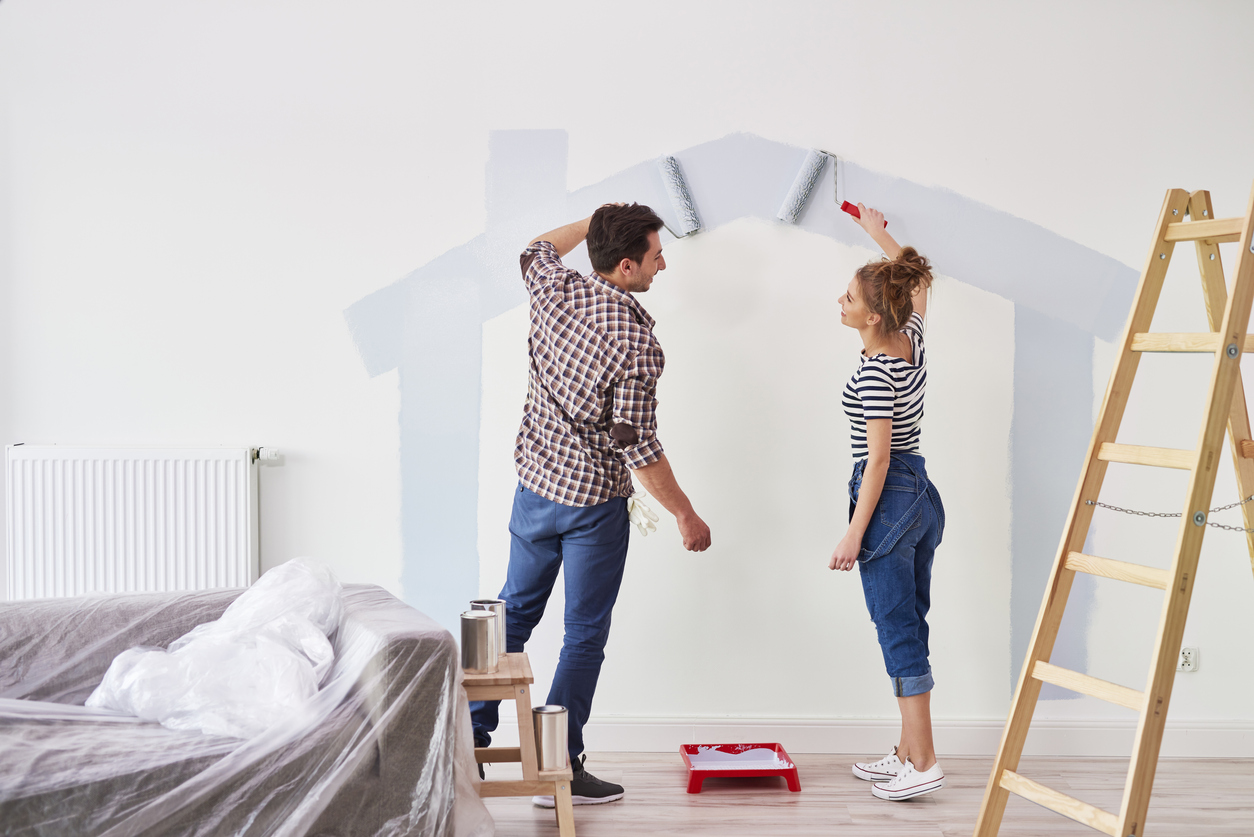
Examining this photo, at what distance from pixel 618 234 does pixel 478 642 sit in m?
0.94

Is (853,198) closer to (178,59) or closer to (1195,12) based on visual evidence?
(1195,12)

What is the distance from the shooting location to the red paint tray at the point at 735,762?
82.2 inches

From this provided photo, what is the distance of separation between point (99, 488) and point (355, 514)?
67 cm

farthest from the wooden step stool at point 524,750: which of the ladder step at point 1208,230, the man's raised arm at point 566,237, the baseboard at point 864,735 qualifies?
the ladder step at point 1208,230

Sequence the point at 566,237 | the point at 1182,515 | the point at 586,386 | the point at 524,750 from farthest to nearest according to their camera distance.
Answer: the point at 566,237 → the point at 586,386 → the point at 524,750 → the point at 1182,515

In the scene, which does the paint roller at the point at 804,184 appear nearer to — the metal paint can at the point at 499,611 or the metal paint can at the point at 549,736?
the metal paint can at the point at 499,611

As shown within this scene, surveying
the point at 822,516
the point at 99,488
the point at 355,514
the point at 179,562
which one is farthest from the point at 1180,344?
the point at 99,488

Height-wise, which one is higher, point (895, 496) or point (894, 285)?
point (894, 285)

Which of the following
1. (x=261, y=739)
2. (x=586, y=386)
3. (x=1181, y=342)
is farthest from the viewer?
(x=586, y=386)

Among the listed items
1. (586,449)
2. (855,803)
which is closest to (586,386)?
(586,449)

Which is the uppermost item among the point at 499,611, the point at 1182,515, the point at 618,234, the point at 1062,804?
the point at 618,234

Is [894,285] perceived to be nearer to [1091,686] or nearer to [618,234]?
[618,234]

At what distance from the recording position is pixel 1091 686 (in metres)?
1.50

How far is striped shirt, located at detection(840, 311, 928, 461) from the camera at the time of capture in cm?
194
